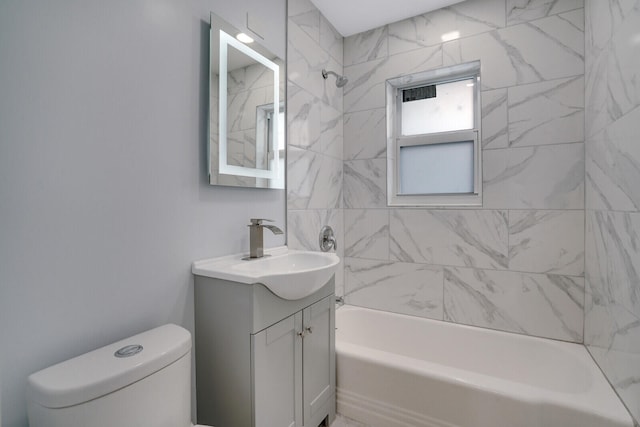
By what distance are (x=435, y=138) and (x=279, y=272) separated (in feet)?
5.52

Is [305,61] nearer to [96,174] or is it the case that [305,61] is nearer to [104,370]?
[96,174]

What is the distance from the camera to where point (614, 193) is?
1.31 m

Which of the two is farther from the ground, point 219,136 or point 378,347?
point 219,136

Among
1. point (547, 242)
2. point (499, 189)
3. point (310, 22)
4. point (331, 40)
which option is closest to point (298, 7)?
point (310, 22)

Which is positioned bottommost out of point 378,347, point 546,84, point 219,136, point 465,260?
point 378,347

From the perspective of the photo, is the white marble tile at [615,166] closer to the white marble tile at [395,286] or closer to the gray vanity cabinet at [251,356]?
the white marble tile at [395,286]

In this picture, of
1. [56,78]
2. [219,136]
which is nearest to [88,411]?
[56,78]

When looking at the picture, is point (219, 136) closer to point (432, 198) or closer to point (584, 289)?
point (432, 198)

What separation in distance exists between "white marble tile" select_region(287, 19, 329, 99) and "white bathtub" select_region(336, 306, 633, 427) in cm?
167

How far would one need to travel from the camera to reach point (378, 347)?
2.27 m

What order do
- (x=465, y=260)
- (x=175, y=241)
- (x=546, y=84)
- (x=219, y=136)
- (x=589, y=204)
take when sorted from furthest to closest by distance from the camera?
(x=465, y=260), (x=546, y=84), (x=589, y=204), (x=219, y=136), (x=175, y=241)

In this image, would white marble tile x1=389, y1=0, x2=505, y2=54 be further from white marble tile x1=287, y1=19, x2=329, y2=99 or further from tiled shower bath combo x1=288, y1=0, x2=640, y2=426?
white marble tile x1=287, y1=19, x2=329, y2=99

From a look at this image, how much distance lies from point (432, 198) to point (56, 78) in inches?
85.9

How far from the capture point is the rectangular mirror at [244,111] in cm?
134
